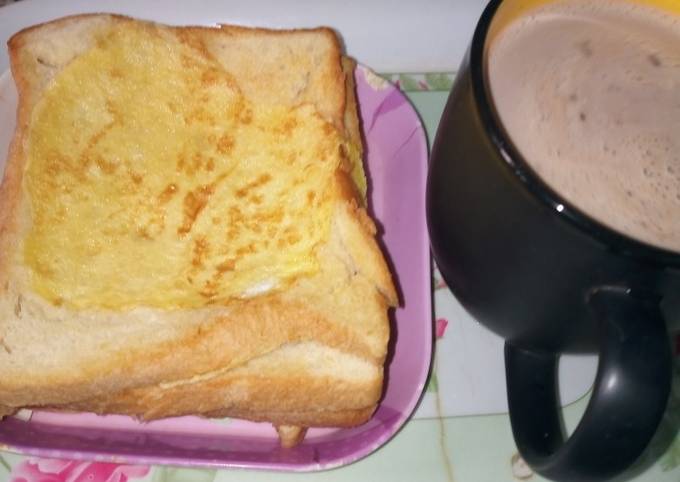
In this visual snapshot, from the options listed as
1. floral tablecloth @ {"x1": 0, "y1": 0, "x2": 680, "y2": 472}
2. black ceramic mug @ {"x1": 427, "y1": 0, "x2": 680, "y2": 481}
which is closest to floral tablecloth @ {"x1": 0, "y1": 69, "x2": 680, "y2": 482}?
floral tablecloth @ {"x1": 0, "y1": 0, "x2": 680, "y2": 472}

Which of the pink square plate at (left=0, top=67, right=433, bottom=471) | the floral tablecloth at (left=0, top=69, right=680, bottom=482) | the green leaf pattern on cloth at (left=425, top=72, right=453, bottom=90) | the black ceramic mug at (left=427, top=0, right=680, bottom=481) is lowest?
the floral tablecloth at (left=0, top=69, right=680, bottom=482)

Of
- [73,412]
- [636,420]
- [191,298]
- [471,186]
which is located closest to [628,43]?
[471,186]

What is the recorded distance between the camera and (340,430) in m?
0.88

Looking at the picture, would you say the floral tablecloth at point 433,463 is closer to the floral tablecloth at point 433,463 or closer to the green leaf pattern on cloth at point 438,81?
the floral tablecloth at point 433,463

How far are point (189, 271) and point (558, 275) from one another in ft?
1.45

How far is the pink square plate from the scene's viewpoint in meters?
0.82

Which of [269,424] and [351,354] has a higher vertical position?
[351,354]

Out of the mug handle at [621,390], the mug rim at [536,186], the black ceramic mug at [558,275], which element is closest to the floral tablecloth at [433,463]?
the black ceramic mug at [558,275]

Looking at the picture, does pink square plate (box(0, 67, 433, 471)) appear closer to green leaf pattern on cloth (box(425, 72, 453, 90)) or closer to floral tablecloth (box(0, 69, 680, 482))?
floral tablecloth (box(0, 69, 680, 482))

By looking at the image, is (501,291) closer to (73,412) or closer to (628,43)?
(628,43)

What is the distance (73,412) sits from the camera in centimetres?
89

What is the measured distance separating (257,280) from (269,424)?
0.20 meters

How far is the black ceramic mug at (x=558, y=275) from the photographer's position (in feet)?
1.89

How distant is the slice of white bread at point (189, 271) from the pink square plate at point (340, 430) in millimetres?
33
